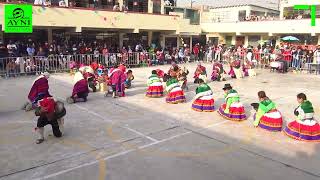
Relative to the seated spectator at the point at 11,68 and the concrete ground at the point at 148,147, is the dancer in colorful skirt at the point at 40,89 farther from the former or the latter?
the seated spectator at the point at 11,68

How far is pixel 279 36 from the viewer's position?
32812 millimetres

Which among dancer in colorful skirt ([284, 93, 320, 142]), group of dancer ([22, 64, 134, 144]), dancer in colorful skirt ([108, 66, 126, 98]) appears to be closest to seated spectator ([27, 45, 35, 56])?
group of dancer ([22, 64, 134, 144])

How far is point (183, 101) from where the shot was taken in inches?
517

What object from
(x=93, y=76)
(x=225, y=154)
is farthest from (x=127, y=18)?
(x=225, y=154)

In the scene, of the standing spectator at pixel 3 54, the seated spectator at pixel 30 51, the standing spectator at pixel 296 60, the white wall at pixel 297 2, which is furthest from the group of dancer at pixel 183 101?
the white wall at pixel 297 2

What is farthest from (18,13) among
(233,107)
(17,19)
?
(233,107)

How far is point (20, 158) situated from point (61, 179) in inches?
56.8

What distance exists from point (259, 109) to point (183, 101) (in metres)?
3.78

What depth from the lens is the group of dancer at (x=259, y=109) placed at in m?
8.88

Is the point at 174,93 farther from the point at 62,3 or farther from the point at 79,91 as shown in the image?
the point at 62,3

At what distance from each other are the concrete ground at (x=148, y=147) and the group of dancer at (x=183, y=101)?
0.87 ft

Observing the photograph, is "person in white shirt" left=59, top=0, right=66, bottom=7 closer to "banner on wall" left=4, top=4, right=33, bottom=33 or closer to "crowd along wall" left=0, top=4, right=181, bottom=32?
"crowd along wall" left=0, top=4, right=181, bottom=32

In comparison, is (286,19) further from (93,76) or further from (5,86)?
(5,86)

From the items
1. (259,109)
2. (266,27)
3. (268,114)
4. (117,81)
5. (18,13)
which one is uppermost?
(266,27)
